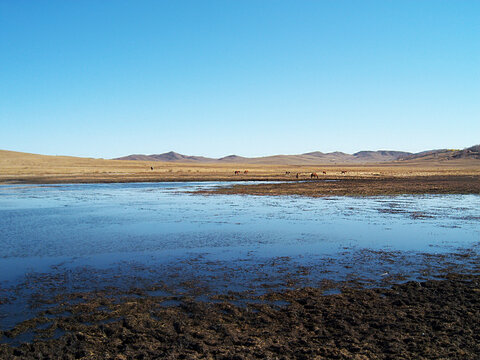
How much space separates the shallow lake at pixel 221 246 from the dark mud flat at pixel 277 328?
1.03 meters

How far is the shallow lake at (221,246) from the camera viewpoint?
8.73 meters

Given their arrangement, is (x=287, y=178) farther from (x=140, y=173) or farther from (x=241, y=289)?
(x=241, y=289)

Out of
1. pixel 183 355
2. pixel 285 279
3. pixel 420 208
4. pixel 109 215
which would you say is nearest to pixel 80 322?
pixel 183 355

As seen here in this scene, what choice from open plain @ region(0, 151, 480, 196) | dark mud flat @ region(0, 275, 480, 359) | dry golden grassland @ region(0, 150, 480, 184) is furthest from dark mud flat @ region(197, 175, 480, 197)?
dark mud flat @ region(0, 275, 480, 359)

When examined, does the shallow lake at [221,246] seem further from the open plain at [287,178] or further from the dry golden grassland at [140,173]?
the dry golden grassland at [140,173]

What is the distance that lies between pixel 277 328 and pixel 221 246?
6.29 meters

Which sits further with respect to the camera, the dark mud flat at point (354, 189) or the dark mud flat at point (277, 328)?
the dark mud flat at point (354, 189)

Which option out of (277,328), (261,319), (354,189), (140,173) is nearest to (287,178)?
(354,189)

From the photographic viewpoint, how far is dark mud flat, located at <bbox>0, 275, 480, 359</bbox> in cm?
534

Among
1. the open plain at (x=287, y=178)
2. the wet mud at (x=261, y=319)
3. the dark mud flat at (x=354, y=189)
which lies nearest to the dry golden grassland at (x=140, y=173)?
the open plain at (x=287, y=178)

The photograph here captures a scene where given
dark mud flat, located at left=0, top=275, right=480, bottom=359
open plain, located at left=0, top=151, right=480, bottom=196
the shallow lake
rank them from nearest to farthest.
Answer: dark mud flat, located at left=0, top=275, right=480, bottom=359 < the shallow lake < open plain, located at left=0, top=151, right=480, bottom=196

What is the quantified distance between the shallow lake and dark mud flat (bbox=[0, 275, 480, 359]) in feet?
3.38

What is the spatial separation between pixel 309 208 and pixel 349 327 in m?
15.4

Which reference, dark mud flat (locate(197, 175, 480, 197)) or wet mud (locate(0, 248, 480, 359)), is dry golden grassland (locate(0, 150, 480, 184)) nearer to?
dark mud flat (locate(197, 175, 480, 197))
